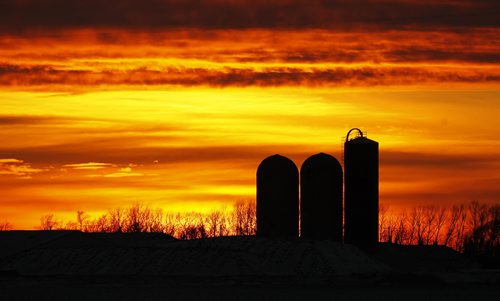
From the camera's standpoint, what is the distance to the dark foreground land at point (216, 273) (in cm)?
6244

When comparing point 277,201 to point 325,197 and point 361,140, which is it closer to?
point 325,197

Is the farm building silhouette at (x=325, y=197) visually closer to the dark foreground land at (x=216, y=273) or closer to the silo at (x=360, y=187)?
the silo at (x=360, y=187)

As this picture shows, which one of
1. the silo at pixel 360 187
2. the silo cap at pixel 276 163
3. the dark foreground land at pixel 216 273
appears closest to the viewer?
the dark foreground land at pixel 216 273

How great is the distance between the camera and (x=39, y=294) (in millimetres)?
62375

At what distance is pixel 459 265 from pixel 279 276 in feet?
61.4

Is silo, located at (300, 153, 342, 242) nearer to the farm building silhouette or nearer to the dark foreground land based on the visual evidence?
the farm building silhouette

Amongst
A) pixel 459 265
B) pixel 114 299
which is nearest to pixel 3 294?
pixel 114 299

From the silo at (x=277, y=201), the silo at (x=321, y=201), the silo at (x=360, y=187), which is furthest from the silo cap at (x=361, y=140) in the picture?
the silo at (x=277, y=201)

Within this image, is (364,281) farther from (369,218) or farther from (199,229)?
(199,229)

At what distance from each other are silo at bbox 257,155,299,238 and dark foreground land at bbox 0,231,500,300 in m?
2.14

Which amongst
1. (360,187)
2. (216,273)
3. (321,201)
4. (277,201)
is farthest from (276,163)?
(216,273)

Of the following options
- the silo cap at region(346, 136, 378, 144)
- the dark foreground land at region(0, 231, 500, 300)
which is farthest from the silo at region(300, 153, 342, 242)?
the dark foreground land at region(0, 231, 500, 300)

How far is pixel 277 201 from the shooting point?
74.1 meters

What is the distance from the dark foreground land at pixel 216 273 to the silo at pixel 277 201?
214 centimetres
